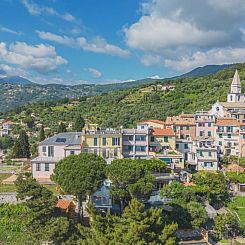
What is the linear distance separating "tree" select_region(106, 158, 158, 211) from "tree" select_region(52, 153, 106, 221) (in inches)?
39.2

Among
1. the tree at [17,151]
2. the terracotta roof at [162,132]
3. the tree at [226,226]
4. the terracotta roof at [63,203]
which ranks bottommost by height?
the tree at [226,226]

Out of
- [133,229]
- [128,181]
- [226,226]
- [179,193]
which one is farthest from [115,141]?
[133,229]

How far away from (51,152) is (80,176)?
14.4 meters

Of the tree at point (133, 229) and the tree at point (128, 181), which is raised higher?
the tree at point (128, 181)

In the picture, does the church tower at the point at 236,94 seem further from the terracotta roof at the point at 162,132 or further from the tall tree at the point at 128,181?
the tall tree at the point at 128,181

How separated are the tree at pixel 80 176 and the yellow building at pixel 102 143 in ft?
36.3

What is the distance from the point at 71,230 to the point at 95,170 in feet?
16.1

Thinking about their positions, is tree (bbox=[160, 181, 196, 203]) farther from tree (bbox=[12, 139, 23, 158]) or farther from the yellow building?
tree (bbox=[12, 139, 23, 158])

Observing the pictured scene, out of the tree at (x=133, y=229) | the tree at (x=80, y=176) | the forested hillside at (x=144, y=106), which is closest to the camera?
the tree at (x=133, y=229)

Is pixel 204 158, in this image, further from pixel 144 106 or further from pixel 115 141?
pixel 144 106

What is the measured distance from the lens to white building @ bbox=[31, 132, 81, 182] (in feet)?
129

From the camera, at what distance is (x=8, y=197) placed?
107 ft

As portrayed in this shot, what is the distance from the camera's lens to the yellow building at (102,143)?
4091cm

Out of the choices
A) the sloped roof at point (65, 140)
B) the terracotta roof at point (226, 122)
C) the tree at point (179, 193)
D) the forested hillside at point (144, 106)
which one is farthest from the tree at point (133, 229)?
the forested hillside at point (144, 106)
